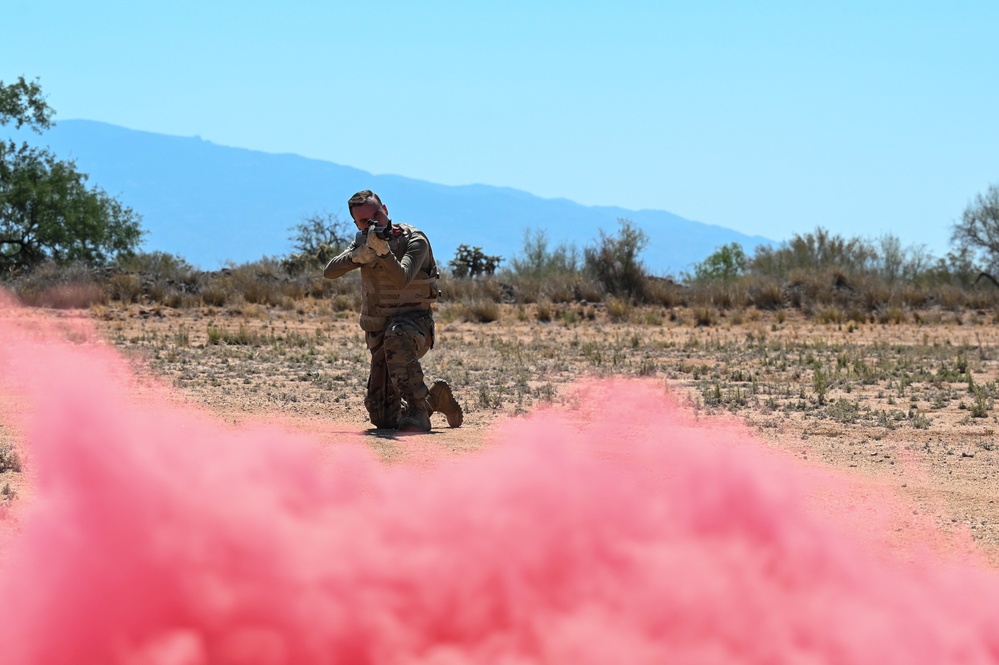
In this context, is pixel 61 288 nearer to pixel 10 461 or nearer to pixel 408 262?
pixel 408 262

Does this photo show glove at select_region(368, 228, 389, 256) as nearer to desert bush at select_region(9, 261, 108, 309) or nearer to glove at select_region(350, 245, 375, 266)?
glove at select_region(350, 245, 375, 266)

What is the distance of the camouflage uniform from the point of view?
8.46m

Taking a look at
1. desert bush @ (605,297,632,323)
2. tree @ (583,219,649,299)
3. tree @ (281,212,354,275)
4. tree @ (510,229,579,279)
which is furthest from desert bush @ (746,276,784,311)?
tree @ (281,212,354,275)

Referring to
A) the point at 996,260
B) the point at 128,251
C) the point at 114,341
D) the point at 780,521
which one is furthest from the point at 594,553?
the point at 996,260

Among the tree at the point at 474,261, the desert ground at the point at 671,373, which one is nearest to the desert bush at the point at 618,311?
the desert ground at the point at 671,373

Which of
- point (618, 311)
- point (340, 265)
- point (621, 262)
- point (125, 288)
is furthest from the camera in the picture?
point (621, 262)

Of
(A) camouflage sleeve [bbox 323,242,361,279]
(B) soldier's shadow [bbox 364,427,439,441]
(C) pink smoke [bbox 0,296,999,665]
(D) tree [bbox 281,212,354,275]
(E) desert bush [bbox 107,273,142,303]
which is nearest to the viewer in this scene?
(C) pink smoke [bbox 0,296,999,665]

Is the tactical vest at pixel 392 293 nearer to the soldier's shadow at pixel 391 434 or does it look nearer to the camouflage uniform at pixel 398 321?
the camouflage uniform at pixel 398 321

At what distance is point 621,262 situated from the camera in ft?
92.3

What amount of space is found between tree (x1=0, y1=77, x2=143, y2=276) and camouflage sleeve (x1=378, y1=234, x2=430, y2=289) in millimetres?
23290

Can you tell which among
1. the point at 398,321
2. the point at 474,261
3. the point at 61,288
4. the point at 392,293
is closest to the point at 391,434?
the point at 398,321

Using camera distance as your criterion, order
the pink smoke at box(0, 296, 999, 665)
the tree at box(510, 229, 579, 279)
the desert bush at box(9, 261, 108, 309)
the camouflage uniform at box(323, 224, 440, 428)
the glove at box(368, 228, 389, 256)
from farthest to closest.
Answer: the tree at box(510, 229, 579, 279)
the desert bush at box(9, 261, 108, 309)
the camouflage uniform at box(323, 224, 440, 428)
the glove at box(368, 228, 389, 256)
the pink smoke at box(0, 296, 999, 665)

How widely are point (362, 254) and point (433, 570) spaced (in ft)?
15.5

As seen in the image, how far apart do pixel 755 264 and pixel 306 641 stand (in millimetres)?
33819
